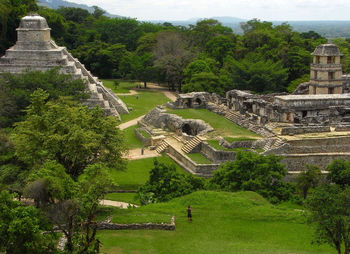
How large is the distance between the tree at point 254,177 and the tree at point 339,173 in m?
2.52

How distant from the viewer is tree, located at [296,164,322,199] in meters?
28.9

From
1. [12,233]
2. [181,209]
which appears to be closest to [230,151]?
[181,209]

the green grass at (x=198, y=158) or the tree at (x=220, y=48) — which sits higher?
the tree at (x=220, y=48)

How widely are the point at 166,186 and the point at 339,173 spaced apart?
8.87 meters

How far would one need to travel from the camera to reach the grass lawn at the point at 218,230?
62.6 ft

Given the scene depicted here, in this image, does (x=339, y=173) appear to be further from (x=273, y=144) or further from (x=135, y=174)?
(x=135, y=174)

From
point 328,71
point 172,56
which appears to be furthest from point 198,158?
point 172,56

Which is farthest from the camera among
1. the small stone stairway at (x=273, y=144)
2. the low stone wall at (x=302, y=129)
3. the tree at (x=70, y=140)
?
the low stone wall at (x=302, y=129)

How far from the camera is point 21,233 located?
50.5ft

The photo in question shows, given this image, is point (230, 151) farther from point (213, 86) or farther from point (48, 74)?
point (213, 86)

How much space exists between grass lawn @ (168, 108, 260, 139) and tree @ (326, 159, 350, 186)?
262 inches

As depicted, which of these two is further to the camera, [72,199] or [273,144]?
[273,144]

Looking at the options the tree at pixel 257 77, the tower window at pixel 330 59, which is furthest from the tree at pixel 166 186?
the tree at pixel 257 77

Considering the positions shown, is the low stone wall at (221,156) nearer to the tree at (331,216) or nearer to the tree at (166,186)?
the tree at (166,186)
